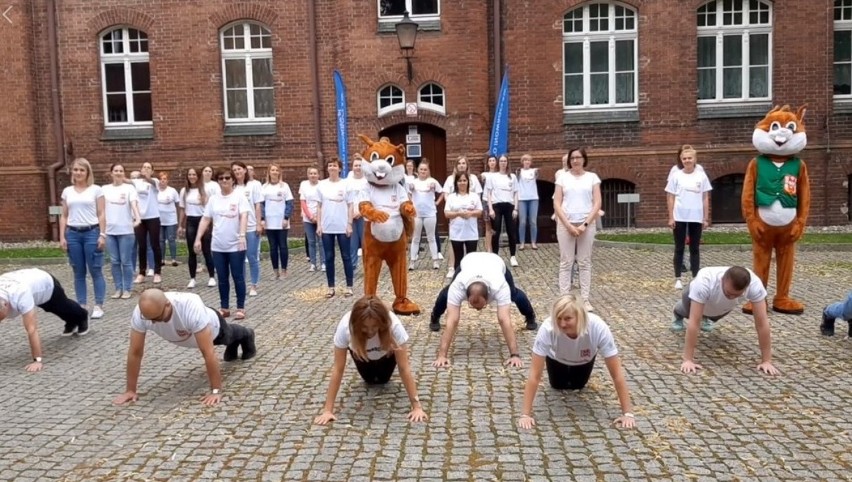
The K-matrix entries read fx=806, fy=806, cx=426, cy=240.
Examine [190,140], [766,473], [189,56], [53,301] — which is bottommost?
[766,473]

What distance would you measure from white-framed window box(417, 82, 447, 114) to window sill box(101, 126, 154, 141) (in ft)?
21.9

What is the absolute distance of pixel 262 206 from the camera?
12625 mm

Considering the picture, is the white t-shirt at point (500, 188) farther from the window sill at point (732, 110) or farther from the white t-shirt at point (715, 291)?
the white t-shirt at point (715, 291)

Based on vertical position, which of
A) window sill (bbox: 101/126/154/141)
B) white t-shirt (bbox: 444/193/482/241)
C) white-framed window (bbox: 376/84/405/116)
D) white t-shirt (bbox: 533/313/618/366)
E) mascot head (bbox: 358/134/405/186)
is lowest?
white t-shirt (bbox: 533/313/618/366)

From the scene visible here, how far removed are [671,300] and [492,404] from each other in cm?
485

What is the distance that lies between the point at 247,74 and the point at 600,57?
28.0 ft

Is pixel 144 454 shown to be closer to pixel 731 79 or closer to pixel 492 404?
pixel 492 404

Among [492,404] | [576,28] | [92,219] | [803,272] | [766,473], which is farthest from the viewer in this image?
[576,28]

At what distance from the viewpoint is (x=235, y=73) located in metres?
19.8

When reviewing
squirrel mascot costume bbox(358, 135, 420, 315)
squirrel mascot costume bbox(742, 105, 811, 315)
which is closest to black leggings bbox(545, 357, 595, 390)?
squirrel mascot costume bbox(358, 135, 420, 315)

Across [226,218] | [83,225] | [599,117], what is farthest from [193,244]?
[599,117]

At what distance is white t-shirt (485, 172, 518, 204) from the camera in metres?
13.9

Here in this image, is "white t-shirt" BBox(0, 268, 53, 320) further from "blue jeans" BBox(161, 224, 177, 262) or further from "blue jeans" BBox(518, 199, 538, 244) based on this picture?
"blue jeans" BBox(518, 199, 538, 244)

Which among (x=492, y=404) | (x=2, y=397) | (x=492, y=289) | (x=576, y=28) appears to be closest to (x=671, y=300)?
(x=492, y=289)
